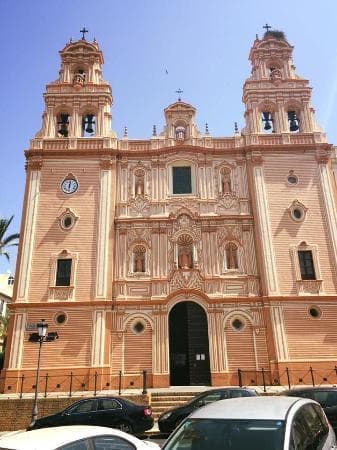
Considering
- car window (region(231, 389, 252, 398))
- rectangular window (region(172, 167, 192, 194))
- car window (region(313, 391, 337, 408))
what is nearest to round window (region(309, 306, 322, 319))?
rectangular window (region(172, 167, 192, 194))

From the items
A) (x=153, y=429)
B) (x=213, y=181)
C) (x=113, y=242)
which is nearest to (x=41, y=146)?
(x=113, y=242)

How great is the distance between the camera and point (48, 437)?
5055mm

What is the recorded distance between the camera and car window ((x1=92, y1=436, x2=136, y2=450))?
5.37 m

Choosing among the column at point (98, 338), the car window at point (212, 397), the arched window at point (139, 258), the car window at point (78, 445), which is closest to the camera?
the car window at point (78, 445)

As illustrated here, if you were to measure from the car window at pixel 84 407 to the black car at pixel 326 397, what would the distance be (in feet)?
20.9

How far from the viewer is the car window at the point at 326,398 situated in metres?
11.4

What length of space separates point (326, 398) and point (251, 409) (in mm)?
7635

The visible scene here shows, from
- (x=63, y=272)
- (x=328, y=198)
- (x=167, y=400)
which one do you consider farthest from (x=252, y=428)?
(x=328, y=198)

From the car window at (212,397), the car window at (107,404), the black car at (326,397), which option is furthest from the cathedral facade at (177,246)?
the black car at (326,397)

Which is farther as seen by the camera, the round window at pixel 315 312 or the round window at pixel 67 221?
the round window at pixel 67 221

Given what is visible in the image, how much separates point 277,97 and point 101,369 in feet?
71.3

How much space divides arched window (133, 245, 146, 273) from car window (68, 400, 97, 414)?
36.9ft

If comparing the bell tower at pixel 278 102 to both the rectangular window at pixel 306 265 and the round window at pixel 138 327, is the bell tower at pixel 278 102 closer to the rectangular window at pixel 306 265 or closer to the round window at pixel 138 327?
the rectangular window at pixel 306 265

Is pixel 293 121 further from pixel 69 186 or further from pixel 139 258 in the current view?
pixel 69 186
